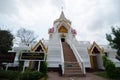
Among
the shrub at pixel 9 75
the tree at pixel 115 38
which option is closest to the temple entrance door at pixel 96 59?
the tree at pixel 115 38

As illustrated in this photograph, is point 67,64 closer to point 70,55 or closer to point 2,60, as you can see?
point 70,55

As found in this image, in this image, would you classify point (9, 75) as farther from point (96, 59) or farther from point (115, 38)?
point (96, 59)

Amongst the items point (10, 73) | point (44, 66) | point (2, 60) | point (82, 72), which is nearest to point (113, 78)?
point (82, 72)

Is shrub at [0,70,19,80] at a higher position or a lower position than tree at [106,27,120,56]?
lower

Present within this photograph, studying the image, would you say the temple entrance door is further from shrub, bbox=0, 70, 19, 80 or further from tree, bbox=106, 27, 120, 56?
shrub, bbox=0, 70, 19, 80

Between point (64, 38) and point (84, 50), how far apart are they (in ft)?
26.5

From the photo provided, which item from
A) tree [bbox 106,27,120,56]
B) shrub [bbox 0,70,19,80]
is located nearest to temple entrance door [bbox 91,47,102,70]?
tree [bbox 106,27,120,56]

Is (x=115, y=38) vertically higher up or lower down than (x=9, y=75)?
higher up

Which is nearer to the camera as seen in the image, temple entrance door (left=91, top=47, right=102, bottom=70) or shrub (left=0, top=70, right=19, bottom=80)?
shrub (left=0, top=70, right=19, bottom=80)

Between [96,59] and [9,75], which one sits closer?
[9,75]

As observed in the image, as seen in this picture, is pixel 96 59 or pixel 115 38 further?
pixel 96 59

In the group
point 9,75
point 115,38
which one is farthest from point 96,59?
point 9,75

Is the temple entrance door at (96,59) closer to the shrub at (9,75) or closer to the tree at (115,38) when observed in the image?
the tree at (115,38)

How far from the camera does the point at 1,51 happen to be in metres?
20.2
